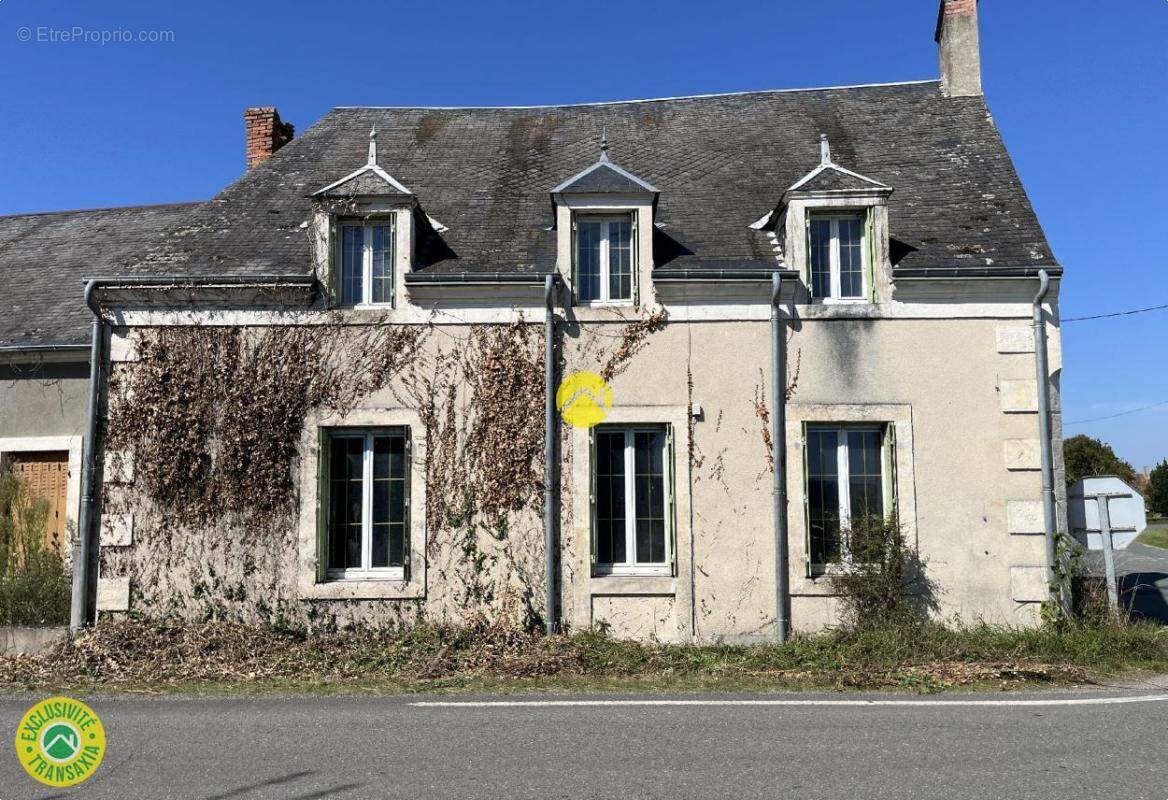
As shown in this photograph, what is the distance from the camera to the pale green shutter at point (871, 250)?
9.78m

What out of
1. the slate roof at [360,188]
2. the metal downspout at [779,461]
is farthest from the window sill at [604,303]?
the slate roof at [360,188]

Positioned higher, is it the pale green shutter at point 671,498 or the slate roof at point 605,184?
the slate roof at point 605,184

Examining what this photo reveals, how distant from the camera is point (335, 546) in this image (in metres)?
9.74

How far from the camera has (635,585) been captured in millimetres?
9422

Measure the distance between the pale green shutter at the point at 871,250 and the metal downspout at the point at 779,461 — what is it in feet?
3.49

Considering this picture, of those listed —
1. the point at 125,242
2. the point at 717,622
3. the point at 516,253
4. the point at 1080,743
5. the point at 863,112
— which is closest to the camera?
the point at 1080,743

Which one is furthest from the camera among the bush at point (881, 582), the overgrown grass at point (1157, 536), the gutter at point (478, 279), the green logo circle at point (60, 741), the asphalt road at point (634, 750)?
the overgrown grass at point (1157, 536)

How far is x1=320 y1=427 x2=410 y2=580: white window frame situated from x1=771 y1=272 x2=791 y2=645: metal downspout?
159 inches

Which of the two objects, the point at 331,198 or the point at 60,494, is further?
the point at 60,494

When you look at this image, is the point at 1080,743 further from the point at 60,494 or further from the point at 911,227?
the point at 60,494

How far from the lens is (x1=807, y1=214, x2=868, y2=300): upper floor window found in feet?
32.6

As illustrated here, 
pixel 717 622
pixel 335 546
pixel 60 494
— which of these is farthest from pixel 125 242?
pixel 717 622

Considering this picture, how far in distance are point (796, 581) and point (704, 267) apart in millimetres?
3625

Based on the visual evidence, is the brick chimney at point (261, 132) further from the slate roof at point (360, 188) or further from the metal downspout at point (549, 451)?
the metal downspout at point (549, 451)
